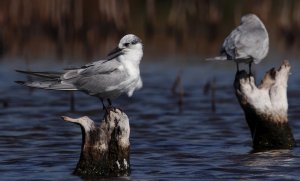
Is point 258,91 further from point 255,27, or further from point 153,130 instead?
point 153,130

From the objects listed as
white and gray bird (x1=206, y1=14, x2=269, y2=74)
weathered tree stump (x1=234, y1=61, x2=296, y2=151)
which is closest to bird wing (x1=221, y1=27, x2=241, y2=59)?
white and gray bird (x1=206, y1=14, x2=269, y2=74)

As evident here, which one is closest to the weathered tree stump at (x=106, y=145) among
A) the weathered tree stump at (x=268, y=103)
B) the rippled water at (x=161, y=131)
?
the rippled water at (x=161, y=131)

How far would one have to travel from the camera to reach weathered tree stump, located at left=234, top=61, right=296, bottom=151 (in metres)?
10.3

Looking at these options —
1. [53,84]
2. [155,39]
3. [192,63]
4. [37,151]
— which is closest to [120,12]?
[155,39]

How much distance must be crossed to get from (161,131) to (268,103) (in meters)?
2.63

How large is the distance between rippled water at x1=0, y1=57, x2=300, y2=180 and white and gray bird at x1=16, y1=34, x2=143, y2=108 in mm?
929

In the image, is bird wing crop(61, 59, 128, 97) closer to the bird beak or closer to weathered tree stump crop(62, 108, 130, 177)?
the bird beak

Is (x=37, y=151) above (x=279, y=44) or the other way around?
the other way around

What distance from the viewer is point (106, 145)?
9.12 m

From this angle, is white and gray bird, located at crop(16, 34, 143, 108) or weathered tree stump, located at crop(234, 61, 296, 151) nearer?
white and gray bird, located at crop(16, 34, 143, 108)

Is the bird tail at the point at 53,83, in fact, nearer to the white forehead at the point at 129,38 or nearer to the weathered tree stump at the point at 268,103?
the white forehead at the point at 129,38

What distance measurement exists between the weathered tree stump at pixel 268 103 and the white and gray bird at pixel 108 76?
146 cm

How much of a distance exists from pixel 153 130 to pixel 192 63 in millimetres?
5390

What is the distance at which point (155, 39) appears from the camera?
2008cm
